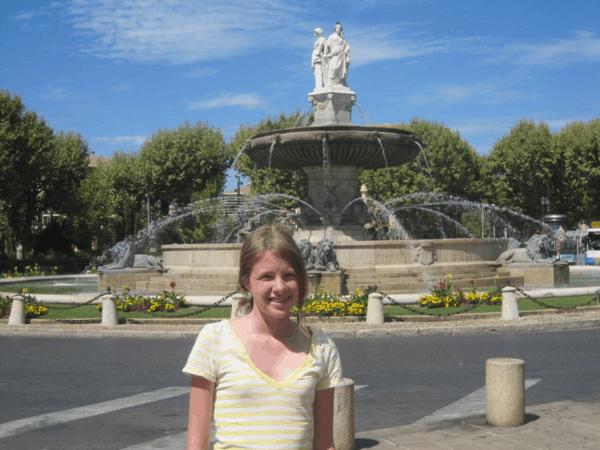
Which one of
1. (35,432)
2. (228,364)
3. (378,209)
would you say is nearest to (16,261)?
(378,209)

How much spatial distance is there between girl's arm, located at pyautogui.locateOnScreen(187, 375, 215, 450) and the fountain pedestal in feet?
83.9

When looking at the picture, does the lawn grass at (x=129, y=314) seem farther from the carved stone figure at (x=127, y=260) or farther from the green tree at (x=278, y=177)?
the green tree at (x=278, y=177)

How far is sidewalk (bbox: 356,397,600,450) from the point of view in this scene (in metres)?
6.38

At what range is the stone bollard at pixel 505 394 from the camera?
7.11m

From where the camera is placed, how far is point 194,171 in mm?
64625

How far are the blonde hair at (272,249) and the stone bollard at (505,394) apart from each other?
15.5ft

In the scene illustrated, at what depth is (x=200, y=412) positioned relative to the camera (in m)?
2.85

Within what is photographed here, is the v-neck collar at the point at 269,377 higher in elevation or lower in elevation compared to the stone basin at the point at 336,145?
lower

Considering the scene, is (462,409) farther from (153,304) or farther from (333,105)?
(333,105)

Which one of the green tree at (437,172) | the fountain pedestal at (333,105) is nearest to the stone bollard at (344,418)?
the fountain pedestal at (333,105)

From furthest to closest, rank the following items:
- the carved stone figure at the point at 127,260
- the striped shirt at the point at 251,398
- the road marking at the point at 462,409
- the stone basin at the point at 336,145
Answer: the carved stone figure at the point at 127,260 → the stone basin at the point at 336,145 → the road marking at the point at 462,409 → the striped shirt at the point at 251,398

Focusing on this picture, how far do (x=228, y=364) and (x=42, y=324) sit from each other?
48.1ft

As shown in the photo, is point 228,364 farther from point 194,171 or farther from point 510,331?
point 194,171

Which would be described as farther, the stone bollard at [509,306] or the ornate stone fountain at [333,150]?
the ornate stone fountain at [333,150]
